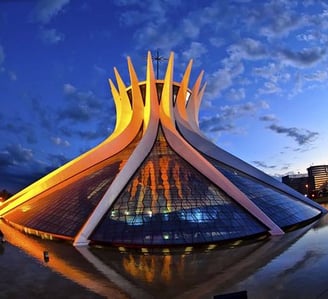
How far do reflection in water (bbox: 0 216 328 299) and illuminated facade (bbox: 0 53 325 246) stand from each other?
4.29 feet

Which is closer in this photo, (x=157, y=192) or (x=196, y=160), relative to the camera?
(x=157, y=192)

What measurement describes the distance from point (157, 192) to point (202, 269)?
7182mm

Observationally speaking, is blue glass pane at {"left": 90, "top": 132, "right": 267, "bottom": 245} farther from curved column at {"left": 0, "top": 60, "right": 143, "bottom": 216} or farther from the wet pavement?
curved column at {"left": 0, "top": 60, "right": 143, "bottom": 216}

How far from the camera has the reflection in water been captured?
8.47 metres

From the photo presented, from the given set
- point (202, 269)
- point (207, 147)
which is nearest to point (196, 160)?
point (207, 147)

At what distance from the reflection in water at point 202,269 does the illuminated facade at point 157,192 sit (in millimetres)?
1309

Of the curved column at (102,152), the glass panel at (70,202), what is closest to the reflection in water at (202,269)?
the glass panel at (70,202)

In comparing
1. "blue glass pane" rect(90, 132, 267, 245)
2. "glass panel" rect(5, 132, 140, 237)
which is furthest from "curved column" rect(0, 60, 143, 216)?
"blue glass pane" rect(90, 132, 267, 245)

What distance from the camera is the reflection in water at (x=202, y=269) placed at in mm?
8469

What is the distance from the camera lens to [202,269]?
1052cm

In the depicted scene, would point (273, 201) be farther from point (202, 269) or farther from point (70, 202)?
point (70, 202)

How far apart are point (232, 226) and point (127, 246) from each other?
4940 millimetres

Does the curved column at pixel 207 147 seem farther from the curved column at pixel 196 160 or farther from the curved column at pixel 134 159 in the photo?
the curved column at pixel 134 159

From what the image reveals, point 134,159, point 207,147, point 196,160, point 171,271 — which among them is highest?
point 207,147
